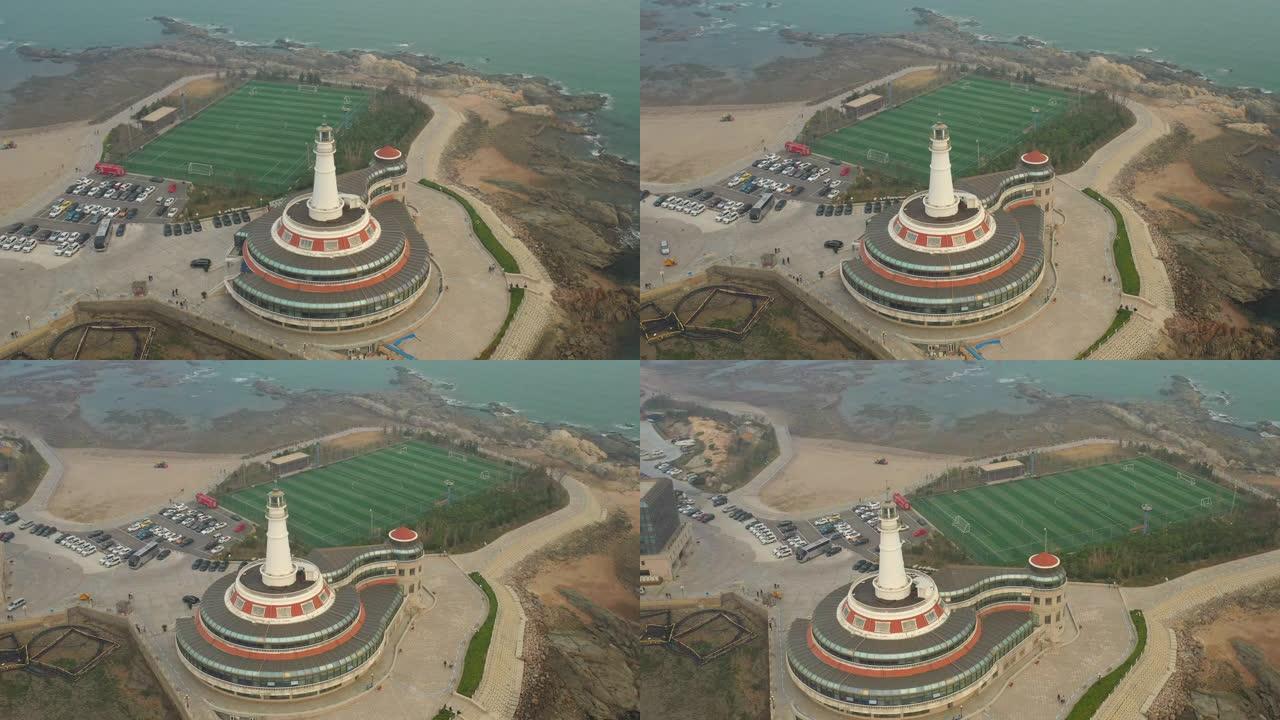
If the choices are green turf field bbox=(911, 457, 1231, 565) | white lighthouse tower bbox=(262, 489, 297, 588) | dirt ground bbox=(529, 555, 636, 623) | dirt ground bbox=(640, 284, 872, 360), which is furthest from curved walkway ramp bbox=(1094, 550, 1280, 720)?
white lighthouse tower bbox=(262, 489, 297, 588)

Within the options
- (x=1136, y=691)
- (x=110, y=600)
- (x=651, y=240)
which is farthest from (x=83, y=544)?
(x=1136, y=691)

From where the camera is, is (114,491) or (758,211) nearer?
(114,491)

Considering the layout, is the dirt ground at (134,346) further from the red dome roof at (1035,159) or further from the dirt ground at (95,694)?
the red dome roof at (1035,159)

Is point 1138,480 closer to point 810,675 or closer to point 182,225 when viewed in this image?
point 810,675

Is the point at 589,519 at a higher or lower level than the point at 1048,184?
lower

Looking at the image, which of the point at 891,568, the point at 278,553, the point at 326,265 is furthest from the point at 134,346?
the point at 891,568

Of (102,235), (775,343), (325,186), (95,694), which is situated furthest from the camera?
(102,235)

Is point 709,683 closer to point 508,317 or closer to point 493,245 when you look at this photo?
point 508,317
